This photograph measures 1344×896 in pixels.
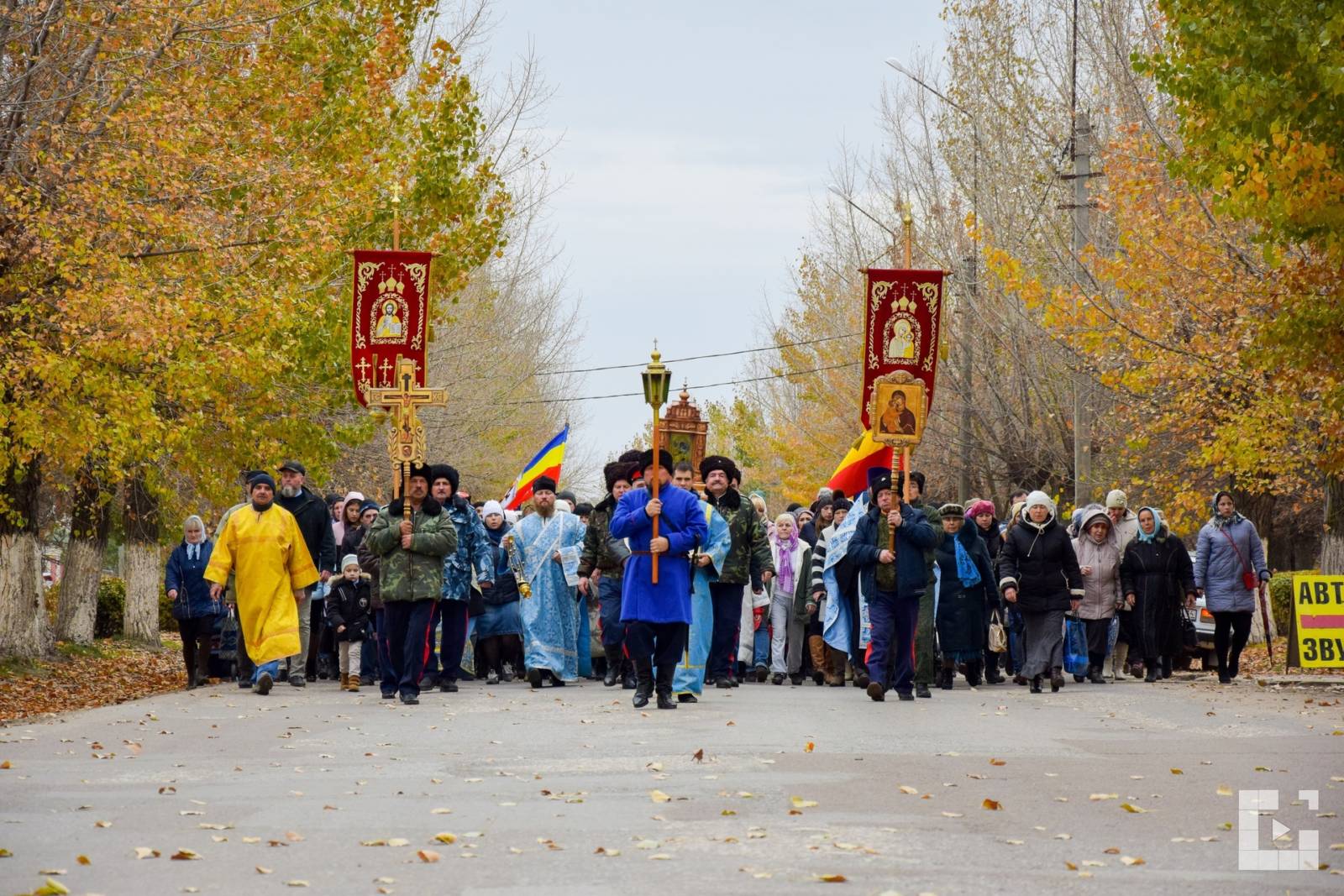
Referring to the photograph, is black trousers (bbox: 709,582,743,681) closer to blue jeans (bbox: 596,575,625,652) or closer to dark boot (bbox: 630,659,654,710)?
blue jeans (bbox: 596,575,625,652)

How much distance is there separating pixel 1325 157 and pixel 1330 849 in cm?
805

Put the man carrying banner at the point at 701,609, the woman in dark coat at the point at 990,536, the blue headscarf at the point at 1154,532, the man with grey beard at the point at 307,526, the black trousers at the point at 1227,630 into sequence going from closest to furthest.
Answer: the man carrying banner at the point at 701,609 < the man with grey beard at the point at 307,526 < the black trousers at the point at 1227,630 < the woman in dark coat at the point at 990,536 < the blue headscarf at the point at 1154,532

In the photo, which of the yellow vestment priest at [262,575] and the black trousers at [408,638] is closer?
the black trousers at [408,638]

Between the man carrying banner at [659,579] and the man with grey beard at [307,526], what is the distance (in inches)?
156

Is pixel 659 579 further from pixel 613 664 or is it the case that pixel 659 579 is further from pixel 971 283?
pixel 971 283

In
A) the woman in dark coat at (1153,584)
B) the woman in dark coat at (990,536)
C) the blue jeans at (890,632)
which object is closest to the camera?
the blue jeans at (890,632)

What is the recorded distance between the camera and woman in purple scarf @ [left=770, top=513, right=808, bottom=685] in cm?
1947

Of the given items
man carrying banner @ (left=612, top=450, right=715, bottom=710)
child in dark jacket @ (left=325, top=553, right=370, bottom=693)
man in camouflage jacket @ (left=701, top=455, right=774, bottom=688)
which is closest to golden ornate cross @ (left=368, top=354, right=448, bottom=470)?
child in dark jacket @ (left=325, top=553, right=370, bottom=693)

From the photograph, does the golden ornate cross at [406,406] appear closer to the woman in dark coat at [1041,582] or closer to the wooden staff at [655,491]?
the wooden staff at [655,491]

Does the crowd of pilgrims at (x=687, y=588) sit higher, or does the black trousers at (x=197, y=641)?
the crowd of pilgrims at (x=687, y=588)

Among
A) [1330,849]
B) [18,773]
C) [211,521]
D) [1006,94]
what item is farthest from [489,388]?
[1330,849]

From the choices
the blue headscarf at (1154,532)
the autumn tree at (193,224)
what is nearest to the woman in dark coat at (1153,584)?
the blue headscarf at (1154,532)

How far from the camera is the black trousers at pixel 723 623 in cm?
1761

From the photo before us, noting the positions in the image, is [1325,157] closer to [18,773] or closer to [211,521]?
[18,773]
